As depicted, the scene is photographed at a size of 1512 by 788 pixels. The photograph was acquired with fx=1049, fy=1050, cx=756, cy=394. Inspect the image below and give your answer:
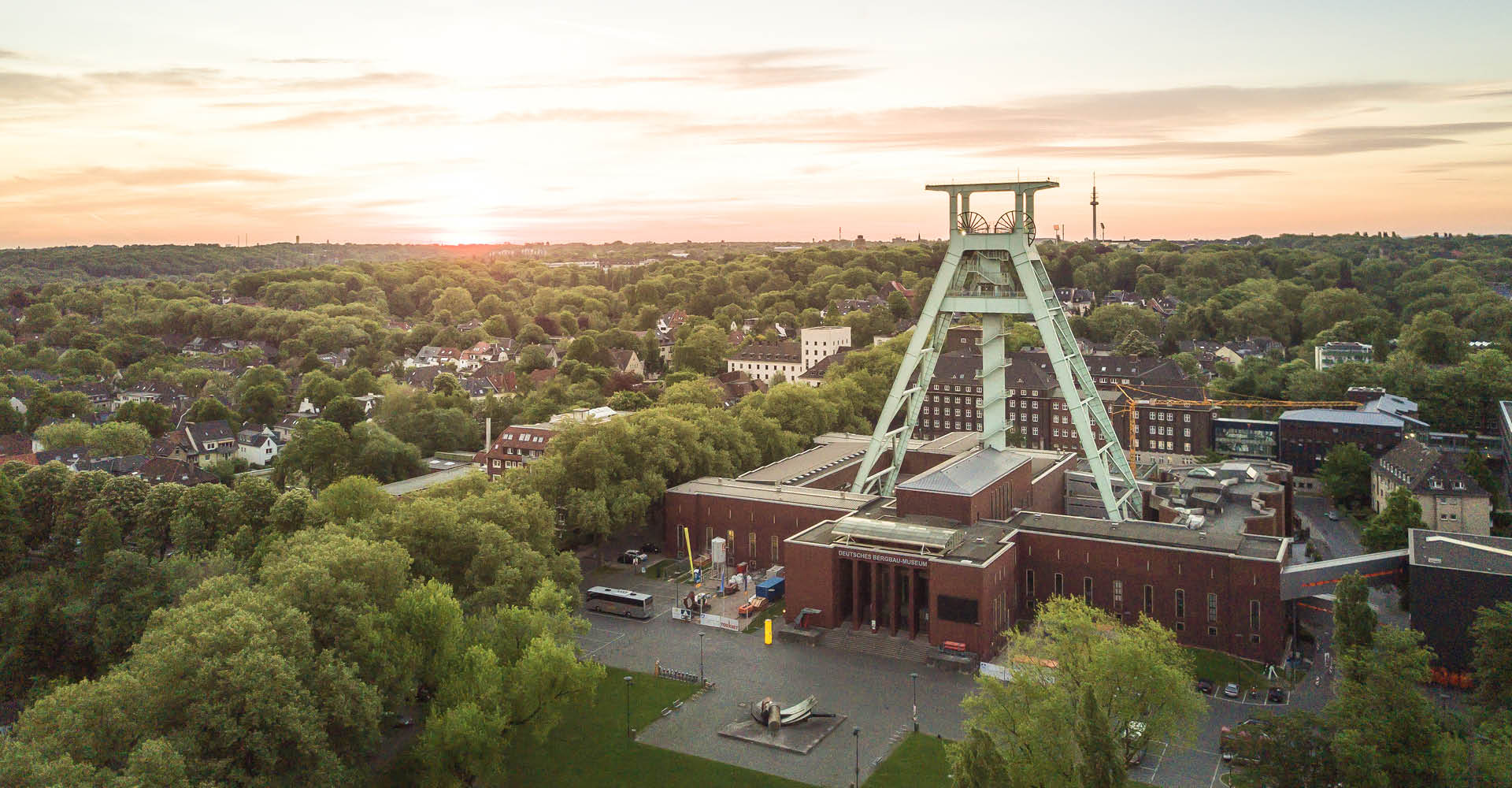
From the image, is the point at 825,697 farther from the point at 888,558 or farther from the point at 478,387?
the point at 478,387

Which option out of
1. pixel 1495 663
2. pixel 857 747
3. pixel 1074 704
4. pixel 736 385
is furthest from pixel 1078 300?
pixel 1074 704

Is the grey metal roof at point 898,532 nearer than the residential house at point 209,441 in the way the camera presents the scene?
Yes


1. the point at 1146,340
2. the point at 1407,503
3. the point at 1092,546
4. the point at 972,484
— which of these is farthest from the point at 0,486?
the point at 1146,340

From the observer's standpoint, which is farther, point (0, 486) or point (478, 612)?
point (0, 486)

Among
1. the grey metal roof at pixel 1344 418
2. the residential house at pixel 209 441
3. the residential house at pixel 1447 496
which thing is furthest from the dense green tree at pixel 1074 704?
the residential house at pixel 209 441

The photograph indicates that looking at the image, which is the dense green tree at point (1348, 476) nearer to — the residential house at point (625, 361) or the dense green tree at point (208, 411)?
the residential house at point (625, 361)

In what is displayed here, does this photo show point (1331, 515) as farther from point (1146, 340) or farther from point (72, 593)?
point (72, 593)
